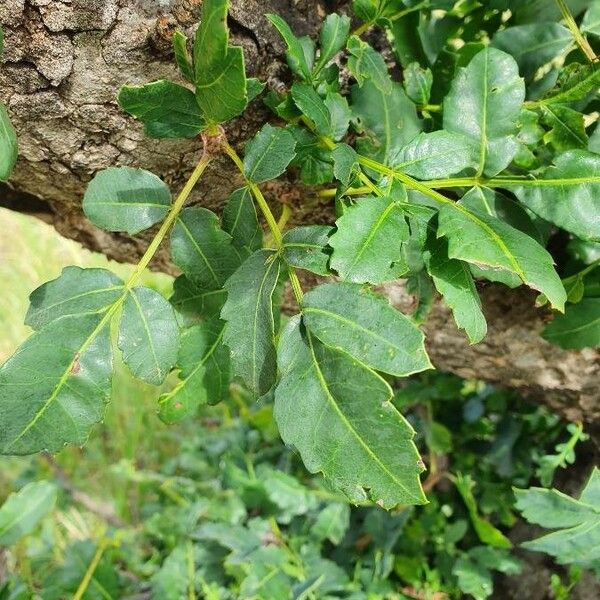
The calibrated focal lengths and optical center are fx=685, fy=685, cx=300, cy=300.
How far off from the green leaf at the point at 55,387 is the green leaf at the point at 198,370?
5.7 inches

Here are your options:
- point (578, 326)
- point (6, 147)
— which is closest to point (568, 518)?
point (578, 326)

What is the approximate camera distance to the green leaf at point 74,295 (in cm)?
61

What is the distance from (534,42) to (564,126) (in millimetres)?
117

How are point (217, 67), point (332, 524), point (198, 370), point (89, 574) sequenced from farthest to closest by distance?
point (332, 524), point (89, 574), point (198, 370), point (217, 67)

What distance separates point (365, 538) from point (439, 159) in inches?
37.7

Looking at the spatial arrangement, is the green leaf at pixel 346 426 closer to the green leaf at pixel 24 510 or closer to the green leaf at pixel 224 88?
the green leaf at pixel 224 88

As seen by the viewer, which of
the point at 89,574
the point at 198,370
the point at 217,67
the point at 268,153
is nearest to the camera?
the point at 217,67

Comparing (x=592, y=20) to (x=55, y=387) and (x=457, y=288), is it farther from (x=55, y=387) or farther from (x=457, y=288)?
(x=55, y=387)

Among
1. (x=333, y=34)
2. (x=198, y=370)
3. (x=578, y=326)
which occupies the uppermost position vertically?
(x=333, y=34)

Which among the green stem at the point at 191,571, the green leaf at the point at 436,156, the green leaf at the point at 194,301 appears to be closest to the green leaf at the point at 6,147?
the green leaf at the point at 194,301

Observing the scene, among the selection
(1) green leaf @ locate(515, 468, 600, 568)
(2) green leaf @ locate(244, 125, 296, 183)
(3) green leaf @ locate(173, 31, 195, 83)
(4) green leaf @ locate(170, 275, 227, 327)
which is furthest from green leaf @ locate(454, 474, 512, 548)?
(3) green leaf @ locate(173, 31, 195, 83)

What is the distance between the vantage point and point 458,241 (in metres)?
0.57

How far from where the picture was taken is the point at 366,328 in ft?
1.85

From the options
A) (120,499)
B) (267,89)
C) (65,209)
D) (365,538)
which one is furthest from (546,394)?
(120,499)
